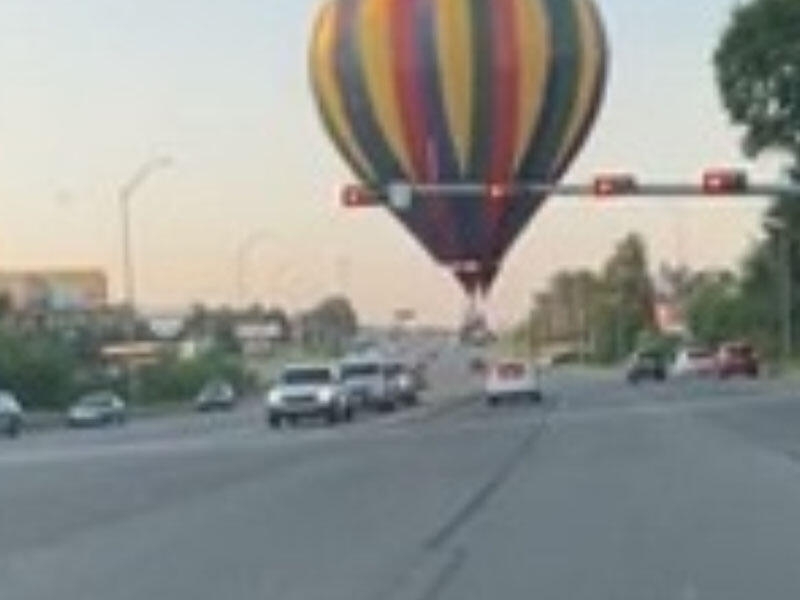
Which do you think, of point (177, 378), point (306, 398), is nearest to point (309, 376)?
point (306, 398)

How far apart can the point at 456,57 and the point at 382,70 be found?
76.7 inches

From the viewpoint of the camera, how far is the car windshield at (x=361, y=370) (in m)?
88.3

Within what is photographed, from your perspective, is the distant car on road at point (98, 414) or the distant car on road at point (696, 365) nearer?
the distant car on road at point (98, 414)

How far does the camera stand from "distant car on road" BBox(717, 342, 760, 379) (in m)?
132

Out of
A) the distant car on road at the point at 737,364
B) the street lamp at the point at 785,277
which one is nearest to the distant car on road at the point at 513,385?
the distant car on road at the point at 737,364

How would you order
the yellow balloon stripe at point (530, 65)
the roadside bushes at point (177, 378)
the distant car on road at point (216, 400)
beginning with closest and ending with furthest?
1. the yellow balloon stripe at point (530, 65)
2. the distant car on road at point (216, 400)
3. the roadside bushes at point (177, 378)

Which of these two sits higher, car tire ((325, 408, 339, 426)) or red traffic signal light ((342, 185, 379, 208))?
red traffic signal light ((342, 185, 379, 208))

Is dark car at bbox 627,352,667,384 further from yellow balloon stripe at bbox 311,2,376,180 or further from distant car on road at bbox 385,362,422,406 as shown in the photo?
yellow balloon stripe at bbox 311,2,376,180

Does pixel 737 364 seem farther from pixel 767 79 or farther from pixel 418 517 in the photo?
pixel 418 517

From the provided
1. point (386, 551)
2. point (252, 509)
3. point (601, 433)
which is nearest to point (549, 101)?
point (601, 433)

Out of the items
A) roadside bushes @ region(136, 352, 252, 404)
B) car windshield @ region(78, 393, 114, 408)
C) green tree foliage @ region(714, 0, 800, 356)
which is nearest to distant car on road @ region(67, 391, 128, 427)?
car windshield @ region(78, 393, 114, 408)

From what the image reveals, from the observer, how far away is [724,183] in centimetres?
7019

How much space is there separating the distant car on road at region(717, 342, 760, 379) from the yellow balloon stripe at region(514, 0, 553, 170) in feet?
195

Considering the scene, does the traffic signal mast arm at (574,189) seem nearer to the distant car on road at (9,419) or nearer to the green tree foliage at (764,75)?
the distant car on road at (9,419)
